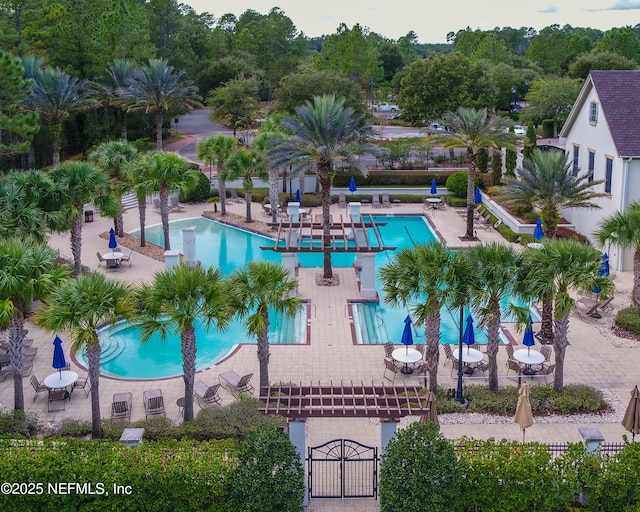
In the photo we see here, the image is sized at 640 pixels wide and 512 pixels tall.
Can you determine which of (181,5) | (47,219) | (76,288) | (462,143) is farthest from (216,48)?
(76,288)

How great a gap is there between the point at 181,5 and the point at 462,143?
87.5 meters

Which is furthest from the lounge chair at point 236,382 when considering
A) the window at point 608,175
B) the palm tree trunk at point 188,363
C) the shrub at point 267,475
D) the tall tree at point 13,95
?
the window at point 608,175

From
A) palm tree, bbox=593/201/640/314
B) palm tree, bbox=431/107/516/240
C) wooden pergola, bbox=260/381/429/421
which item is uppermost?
palm tree, bbox=431/107/516/240

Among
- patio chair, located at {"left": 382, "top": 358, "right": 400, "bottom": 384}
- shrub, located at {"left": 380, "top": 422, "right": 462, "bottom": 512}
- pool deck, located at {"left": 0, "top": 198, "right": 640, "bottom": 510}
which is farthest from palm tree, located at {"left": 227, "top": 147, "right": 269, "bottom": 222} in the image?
shrub, located at {"left": 380, "top": 422, "right": 462, "bottom": 512}

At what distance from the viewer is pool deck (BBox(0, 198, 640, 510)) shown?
19.2 meters

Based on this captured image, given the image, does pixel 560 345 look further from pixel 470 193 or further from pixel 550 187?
pixel 470 193

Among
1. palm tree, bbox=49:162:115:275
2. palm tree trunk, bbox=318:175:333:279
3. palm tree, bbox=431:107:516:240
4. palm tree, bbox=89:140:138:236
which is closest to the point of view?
palm tree, bbox=49:162:115:275

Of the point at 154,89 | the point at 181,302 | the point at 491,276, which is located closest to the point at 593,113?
the point at 491,276

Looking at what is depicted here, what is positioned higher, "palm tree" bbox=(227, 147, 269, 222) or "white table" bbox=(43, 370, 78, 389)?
"palm tree" bbox=(227, 147, 269, 222)

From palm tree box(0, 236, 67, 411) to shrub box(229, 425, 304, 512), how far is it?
6.75m

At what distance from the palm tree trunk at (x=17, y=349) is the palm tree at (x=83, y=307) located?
112 centimetres

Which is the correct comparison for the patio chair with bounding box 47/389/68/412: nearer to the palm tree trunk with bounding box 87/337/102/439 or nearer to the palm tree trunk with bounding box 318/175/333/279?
the palm tree trunk with bounding box 87/337/102/439

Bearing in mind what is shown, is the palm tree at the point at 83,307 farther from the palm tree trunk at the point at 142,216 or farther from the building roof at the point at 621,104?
the building roof at the point at 621,104

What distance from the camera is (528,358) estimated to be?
71.9 ft
